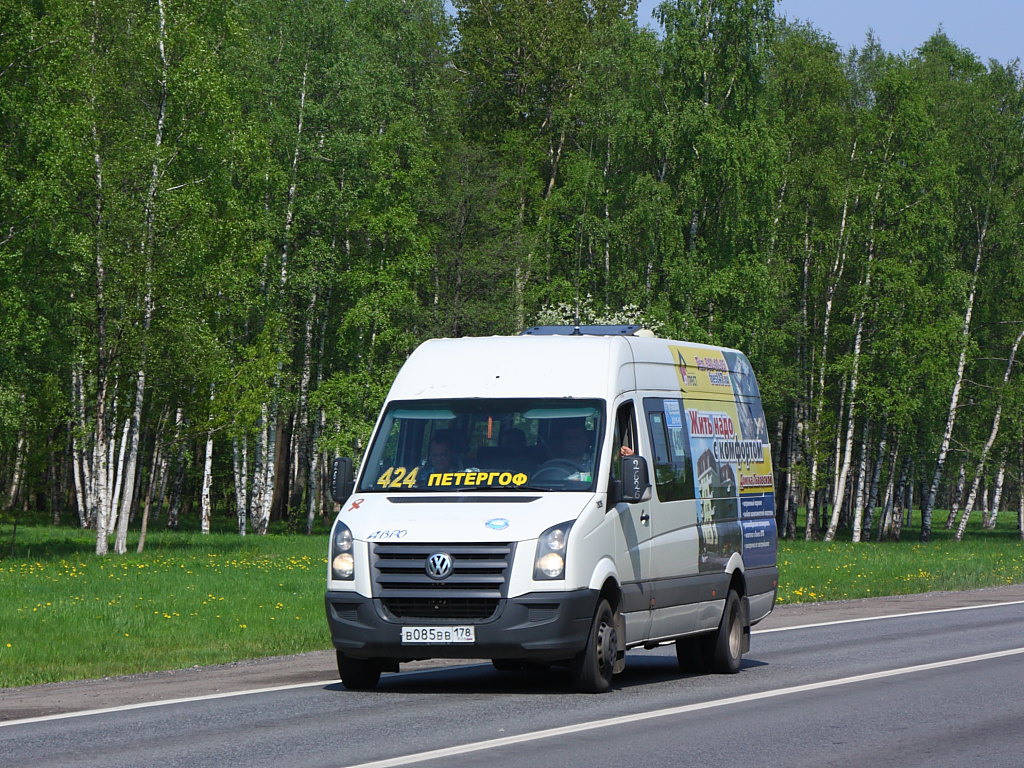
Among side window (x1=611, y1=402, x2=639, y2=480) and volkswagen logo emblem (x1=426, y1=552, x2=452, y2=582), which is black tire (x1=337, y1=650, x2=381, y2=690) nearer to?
volkswagen logo emblem (x1=426, y1=552, x2=452, y2=582)

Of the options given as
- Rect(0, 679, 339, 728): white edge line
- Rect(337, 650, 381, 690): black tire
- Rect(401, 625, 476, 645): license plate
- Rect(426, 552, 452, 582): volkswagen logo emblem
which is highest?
Rect(426, 552, 452, 582): volkswagen logo emblem

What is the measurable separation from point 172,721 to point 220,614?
10.8 m

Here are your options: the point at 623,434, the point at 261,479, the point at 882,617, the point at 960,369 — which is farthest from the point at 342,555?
the point at 960,369

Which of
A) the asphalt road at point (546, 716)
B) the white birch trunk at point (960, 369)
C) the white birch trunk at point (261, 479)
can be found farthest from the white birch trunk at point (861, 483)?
the asphalt road at point (546, 716)

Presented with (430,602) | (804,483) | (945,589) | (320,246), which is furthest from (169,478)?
(430,602)

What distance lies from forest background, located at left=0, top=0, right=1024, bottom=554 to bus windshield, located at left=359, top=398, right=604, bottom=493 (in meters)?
20.7

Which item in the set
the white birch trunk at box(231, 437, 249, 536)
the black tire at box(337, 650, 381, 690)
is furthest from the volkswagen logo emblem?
the white birch trunk at box(231, 437, 249, 536)

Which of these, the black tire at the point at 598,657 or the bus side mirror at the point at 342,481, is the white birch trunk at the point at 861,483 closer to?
the black tire at the point at 598,657

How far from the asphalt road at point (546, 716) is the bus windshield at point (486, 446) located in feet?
5.29

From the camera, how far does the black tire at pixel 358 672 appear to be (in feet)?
42.1

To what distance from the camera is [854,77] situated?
2586 inches

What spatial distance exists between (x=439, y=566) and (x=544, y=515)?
0.85 metres

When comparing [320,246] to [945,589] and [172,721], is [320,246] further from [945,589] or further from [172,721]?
[172,721]

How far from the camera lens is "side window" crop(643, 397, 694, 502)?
13.8 meters
